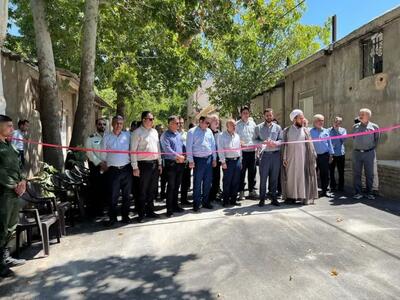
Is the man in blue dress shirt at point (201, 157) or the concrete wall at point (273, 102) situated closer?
the man in blue dress shirt at point (201, 157)

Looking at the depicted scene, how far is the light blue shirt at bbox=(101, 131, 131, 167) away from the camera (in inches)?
276

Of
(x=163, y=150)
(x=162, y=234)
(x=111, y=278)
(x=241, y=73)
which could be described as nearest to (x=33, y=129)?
(x=163, y=150)

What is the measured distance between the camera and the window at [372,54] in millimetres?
11188

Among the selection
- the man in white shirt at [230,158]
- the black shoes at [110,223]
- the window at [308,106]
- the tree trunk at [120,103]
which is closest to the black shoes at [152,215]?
the black shoes at [110,223]

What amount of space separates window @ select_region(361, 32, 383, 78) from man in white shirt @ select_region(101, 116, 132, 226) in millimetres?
7569

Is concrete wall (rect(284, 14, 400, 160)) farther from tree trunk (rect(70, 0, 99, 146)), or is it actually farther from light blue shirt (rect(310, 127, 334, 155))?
tree trunk (rect(70, 0, 99, 146))

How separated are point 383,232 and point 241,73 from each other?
15304mm

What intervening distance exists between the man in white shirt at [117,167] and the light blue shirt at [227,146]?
6.21ft

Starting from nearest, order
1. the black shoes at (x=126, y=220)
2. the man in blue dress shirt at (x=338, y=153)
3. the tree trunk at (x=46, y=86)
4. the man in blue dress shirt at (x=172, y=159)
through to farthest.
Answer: the black shoes at (x=126, y=220)
the man in blue dress shirt at (x=172, y=159)
the tree trunk at (x=46, y=86)
the man in blue dress shirt at (x=338, y=153)

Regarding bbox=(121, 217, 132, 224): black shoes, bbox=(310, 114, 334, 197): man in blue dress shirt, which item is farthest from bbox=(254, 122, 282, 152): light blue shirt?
bbox=(121, 217, 132, 224): black shoes

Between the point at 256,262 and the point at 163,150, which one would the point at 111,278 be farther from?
the point at 163,150

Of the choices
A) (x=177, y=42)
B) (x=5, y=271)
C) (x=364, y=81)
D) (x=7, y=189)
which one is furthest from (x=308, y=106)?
(x=5, y=271)

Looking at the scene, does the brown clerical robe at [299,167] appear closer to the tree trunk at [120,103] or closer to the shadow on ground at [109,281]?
the shadow on ground at [109,281]

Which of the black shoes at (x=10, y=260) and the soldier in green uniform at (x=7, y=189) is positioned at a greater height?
the soldier in green uniform at (x=7, y=189)
